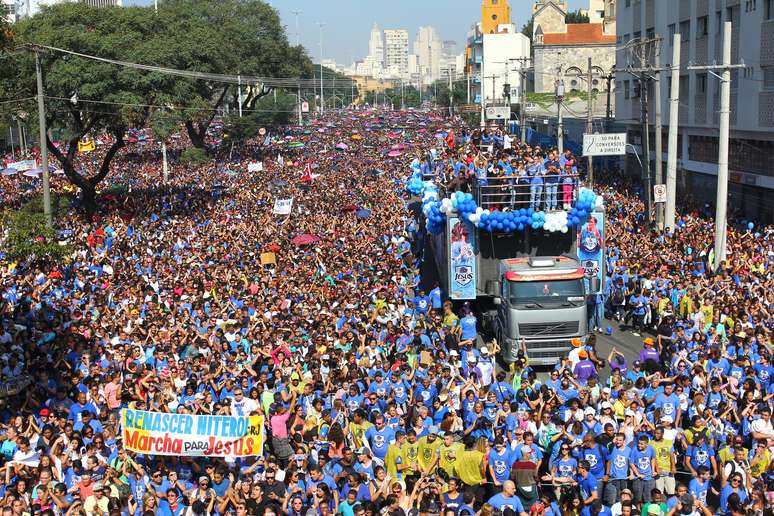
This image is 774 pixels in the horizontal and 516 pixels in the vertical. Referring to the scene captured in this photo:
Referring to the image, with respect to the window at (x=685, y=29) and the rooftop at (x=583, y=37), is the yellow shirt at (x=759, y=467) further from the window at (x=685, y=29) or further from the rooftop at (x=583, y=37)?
the rooftop at (x=583, y=37)

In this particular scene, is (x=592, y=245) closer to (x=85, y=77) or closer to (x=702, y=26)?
(x=702, y=26)

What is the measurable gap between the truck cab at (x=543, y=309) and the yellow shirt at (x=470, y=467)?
6.65 meters

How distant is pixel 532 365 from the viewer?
18.4 m

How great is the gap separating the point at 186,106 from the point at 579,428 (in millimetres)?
33407

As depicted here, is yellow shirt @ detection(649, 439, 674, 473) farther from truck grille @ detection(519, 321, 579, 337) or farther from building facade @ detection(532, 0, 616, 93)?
building facade @ detection(532, 0, 616, 93)

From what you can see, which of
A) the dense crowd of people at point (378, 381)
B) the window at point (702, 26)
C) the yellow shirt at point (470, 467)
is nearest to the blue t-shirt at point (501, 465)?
the dense crowd of people at point (378, 381)

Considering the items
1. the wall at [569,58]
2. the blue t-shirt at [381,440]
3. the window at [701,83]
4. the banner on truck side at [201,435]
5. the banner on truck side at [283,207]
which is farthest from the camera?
the wall at [569,58]

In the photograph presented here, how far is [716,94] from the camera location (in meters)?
38.0

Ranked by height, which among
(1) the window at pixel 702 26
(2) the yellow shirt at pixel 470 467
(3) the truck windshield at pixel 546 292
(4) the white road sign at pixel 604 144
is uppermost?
(1) the window at pixel 702 26

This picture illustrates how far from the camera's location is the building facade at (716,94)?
32.8 metres

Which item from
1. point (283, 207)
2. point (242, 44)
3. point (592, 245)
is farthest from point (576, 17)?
point (592, 245)

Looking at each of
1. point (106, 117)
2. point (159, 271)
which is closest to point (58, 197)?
point (106, 117)

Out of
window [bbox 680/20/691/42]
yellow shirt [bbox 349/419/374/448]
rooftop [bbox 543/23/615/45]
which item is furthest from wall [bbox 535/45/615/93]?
yellow shirt [bbox 349/419/374/448]

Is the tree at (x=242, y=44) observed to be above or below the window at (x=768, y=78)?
above
